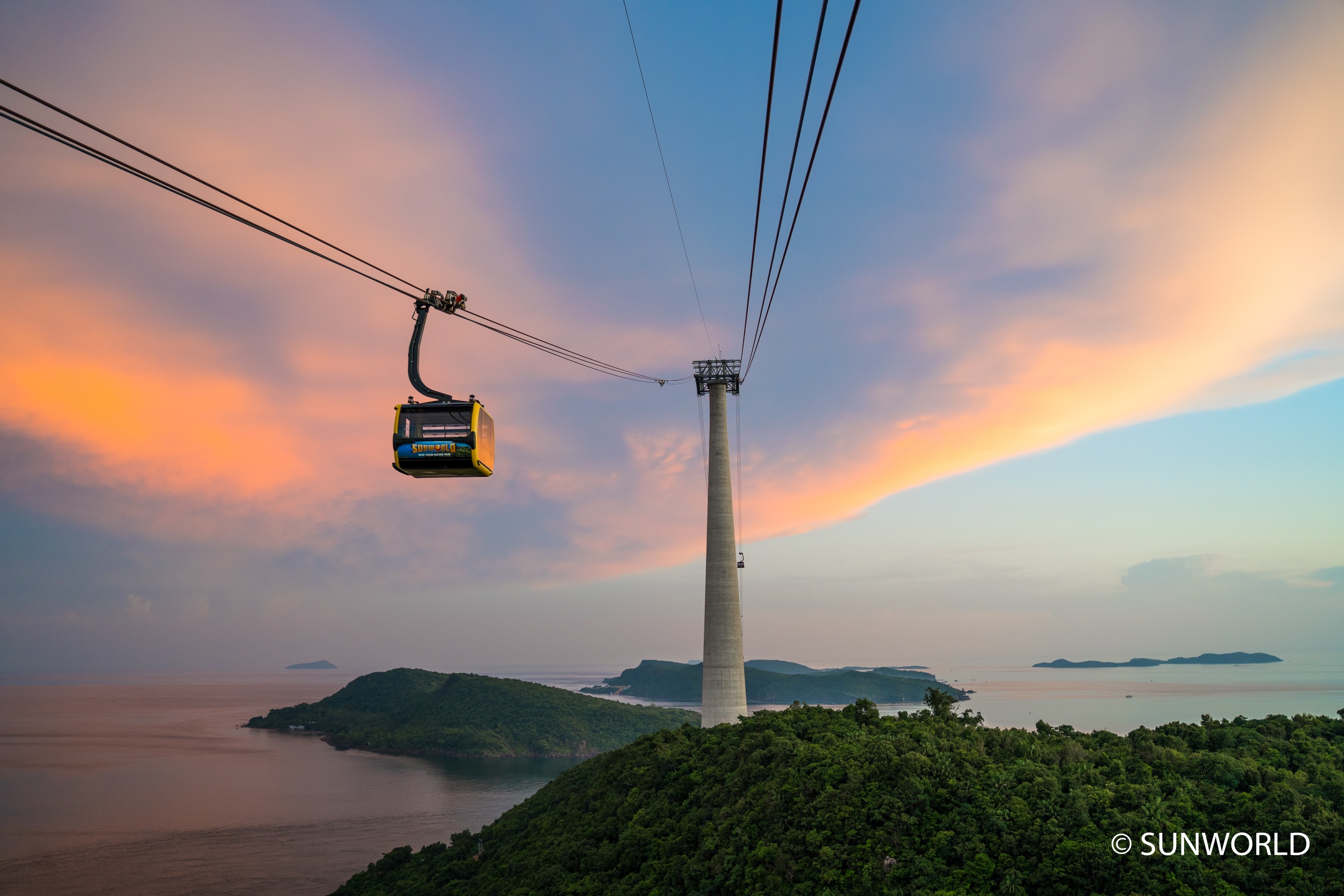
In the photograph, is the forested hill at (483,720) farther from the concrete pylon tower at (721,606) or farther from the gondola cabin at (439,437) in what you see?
the gondola cabin at (439,437)

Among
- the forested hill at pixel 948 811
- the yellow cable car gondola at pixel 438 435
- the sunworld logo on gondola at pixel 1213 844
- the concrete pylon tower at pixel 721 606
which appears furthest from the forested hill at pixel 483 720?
the yellow cable car gondola at pixel 438 435

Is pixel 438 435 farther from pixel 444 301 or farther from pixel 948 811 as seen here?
pixel 948 811

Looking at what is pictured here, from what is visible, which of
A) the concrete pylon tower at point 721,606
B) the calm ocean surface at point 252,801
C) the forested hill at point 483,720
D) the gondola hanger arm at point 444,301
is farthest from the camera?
the forested hill at point 483,720

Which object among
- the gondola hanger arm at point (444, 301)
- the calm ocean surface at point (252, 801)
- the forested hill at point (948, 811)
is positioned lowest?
the calm ocean surface at point (252, 801)

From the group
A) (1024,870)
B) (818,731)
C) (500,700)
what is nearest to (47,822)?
(500,700)

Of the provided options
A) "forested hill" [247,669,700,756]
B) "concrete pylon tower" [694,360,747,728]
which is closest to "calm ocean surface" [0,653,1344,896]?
"forested hill" [247,669,700,756]

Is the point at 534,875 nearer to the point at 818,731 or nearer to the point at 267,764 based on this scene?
the point at 818,731

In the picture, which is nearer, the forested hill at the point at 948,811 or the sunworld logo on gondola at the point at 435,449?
the sunworld logo on gondola at the point at 435,449
